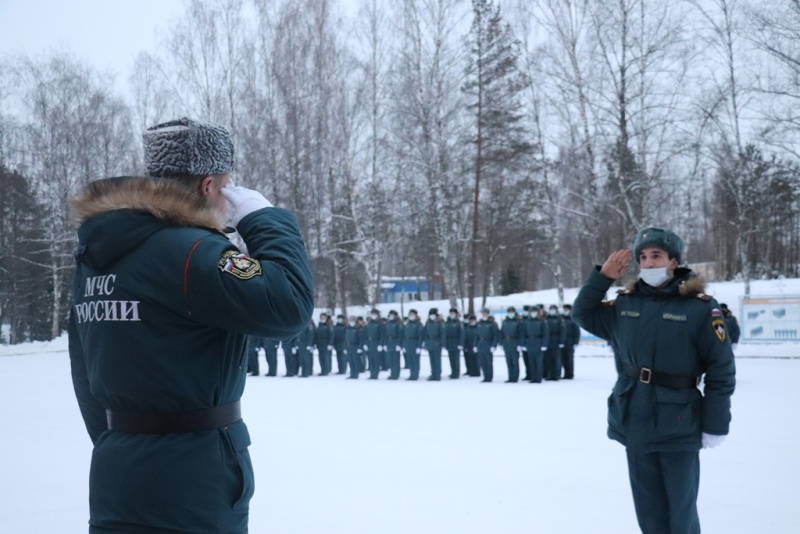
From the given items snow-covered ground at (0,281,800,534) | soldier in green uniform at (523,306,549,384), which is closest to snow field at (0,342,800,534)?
snow-covered ground at (0,281,800,534)

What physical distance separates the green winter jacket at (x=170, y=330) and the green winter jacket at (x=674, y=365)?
93.9 inches

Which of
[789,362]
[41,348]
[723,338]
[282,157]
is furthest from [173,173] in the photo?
[41,348]

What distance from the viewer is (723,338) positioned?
3586 millimetres

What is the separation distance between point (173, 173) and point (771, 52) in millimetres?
22215

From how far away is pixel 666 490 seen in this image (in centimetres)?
356

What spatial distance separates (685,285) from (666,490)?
1021 mm

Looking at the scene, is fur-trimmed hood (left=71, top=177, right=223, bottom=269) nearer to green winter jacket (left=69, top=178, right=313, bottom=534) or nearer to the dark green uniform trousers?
green winter jacket (left=69, top=178, right=313, bottom=534)

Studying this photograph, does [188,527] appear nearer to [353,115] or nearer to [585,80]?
[585,80]

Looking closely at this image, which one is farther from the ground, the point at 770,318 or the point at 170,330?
the point at 170,330

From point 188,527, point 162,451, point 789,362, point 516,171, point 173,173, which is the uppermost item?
point 516,171

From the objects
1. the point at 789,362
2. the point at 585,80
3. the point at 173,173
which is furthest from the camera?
the point at 585,80

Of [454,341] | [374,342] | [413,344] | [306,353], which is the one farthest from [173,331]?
[306,353]

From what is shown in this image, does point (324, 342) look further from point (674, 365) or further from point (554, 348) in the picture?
point (674, 365)

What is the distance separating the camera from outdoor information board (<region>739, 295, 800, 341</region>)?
19.5 meters
